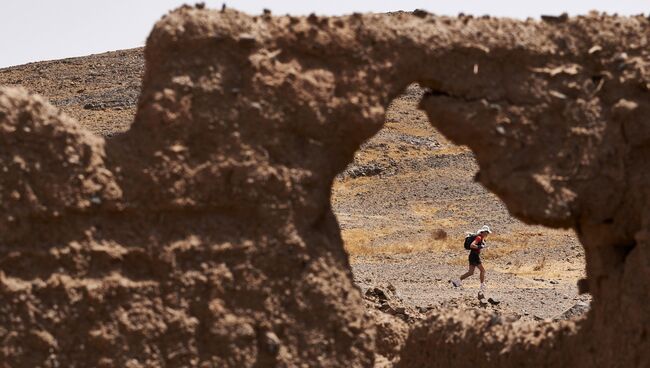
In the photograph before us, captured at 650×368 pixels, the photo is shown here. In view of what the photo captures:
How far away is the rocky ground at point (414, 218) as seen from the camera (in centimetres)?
2061

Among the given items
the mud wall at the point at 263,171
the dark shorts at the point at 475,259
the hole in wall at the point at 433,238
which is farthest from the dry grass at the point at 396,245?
the mud wall at the point at 263,171

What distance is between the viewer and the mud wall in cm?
750

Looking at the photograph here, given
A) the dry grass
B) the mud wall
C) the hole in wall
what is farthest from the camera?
the dry grass

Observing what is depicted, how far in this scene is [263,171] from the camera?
25.1 feet

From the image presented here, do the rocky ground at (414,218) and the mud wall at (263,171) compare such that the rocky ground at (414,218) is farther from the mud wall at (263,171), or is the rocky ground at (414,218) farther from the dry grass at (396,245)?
the mud wall at (263,171)

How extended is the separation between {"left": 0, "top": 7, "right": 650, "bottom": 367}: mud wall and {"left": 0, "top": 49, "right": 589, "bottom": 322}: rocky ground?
1.80 feet

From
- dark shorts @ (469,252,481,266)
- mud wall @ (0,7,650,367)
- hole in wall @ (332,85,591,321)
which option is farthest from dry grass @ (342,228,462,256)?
mud wall @ (0,7,650,367)

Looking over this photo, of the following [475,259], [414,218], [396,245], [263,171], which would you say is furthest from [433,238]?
[263,171]

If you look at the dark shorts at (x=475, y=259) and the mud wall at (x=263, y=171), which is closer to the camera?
the mud wall at (x=263, y=171)

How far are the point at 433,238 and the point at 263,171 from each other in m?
23.0

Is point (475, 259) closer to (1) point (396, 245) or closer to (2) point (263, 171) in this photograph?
(1) point (396, 245)

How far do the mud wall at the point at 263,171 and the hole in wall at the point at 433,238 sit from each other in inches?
162

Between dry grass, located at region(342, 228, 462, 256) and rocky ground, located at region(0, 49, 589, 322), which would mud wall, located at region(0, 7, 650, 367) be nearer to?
rocky ground, located at region(0, 49, 589, 322)

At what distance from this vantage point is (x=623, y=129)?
8.20 meters
